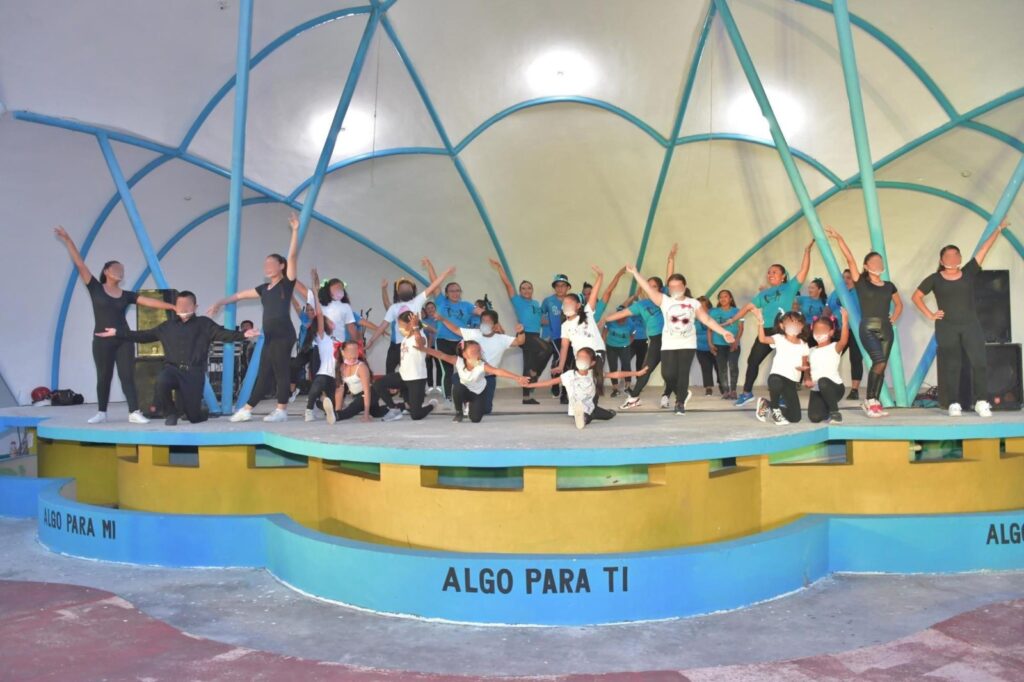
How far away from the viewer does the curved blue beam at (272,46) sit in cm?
1580

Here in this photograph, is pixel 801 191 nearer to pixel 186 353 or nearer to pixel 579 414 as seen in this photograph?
pixel 579 414

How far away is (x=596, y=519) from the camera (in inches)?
307

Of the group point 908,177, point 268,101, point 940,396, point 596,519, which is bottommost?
point 596,519

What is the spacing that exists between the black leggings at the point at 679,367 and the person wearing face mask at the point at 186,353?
486 cm

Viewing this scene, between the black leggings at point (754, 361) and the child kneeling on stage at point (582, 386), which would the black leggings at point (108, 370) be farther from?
Answer: the black leggings at point (754, 361)

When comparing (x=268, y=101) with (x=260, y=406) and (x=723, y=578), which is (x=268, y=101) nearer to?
(x=260, y=406)

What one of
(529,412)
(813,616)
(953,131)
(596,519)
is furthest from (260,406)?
(953,131)

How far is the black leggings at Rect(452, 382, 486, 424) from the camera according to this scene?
10.8m

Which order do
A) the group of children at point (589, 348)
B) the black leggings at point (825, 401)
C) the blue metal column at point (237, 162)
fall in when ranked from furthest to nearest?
the blue metal column at point (237, 162) → the group of children at point (589, 348) → the black leggings at point (825, 401)

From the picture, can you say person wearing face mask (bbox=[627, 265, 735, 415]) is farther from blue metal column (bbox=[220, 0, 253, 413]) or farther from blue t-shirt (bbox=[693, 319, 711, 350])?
blue metal column (bbox=[220, 0, 253, 413])

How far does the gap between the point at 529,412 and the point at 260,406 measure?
4125 millimetres

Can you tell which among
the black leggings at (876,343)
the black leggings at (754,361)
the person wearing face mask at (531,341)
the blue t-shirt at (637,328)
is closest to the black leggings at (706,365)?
the blue t-shirt at (637,328)

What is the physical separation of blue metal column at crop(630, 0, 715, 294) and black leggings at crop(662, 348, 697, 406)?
6.77 meters

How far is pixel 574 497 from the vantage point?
25.5 ft
